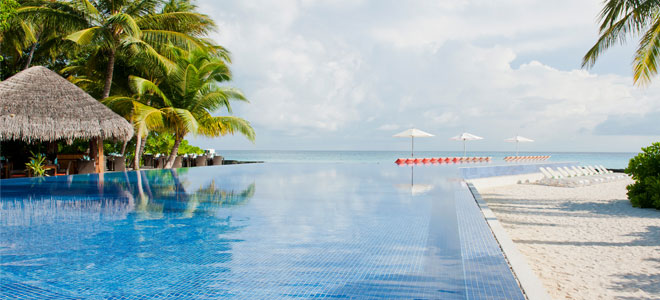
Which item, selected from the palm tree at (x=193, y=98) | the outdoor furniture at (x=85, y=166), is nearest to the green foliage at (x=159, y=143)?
the palm tree at (x=193, y=98)

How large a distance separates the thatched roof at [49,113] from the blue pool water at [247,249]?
451 centimetres

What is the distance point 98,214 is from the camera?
5.17 meters

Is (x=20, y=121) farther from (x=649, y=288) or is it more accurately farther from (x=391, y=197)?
(x=649, y=288)

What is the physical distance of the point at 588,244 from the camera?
4.77 meters

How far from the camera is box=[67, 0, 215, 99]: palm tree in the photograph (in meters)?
11.5

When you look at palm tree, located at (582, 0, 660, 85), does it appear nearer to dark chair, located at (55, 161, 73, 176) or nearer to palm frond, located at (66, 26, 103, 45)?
palm frond, located at (66, 26, 103, 45)

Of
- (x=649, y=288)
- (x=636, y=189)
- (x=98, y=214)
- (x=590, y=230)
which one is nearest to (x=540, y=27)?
(x=636, y=189)

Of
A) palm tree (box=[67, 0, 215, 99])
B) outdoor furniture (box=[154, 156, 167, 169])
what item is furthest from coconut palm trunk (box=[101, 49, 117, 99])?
outdoor furniture (box=[154, 156, 167, 169])

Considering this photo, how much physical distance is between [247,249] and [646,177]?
804 cm

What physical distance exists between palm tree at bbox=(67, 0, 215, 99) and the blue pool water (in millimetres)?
6525

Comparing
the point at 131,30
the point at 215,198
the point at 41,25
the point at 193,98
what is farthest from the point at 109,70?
the point at 215,198

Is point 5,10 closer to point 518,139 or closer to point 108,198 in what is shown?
point 108,198

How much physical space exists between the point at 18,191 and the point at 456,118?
39.1m

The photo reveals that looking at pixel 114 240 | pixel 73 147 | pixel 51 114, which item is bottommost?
pixel 114 240
